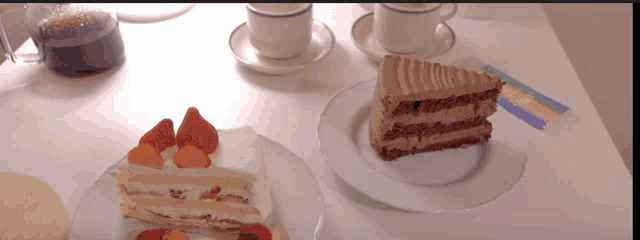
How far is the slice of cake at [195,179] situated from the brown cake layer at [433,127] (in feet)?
1.35

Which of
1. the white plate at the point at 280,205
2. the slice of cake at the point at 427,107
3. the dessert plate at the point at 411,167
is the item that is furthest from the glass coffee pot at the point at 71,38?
the slice of cake at the point at 427,107

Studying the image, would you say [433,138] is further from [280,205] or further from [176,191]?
[176,191]

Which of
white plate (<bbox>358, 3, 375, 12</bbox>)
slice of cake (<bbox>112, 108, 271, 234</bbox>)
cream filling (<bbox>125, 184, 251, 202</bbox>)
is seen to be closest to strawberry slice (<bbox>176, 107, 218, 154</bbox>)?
slice of cake (<bbox>112, 108, 271, 234</bbox>)

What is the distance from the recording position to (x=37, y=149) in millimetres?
1104

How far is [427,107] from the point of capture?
113 centimetres

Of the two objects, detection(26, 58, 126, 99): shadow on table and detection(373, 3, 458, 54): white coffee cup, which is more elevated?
detection(373, 3, 458, 54): white coffee cup

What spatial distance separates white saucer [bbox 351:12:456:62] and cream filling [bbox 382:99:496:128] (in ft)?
1.06

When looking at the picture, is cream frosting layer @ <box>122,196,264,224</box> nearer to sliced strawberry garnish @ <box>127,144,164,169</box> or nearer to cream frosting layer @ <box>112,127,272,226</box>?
cream frosting layer @ <box>112,127,272,226</box>

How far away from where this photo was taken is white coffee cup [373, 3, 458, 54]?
4.37ft

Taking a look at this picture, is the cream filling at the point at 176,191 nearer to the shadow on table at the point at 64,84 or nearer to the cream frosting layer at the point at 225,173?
the cream frosting layer at the point at 225,173

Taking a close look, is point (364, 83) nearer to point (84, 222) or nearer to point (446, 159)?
point (446, 159)

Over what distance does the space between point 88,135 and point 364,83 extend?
0.80m

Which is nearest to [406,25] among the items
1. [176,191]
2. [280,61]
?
[280,61]

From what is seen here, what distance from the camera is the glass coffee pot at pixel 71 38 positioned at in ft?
4.04
